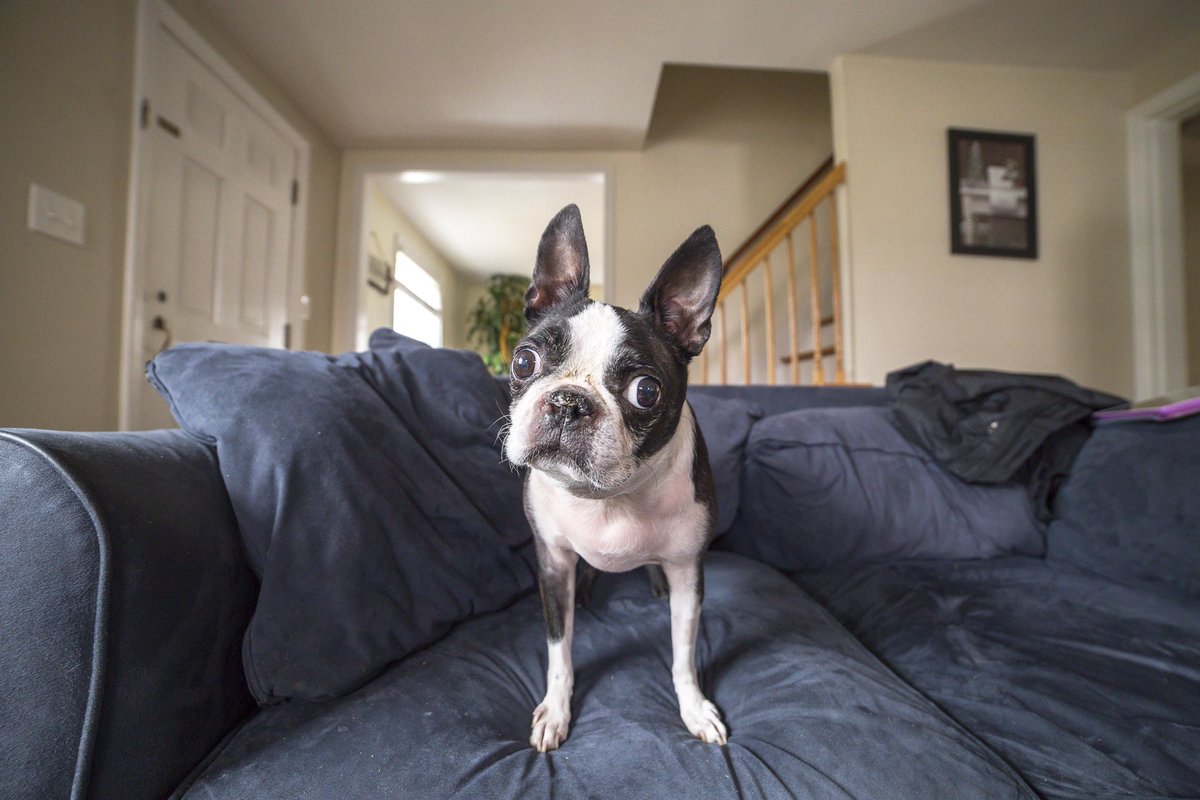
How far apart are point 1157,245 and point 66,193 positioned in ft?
22.9

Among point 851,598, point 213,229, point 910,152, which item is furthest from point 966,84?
point 213,229

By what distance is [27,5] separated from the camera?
2.18 m

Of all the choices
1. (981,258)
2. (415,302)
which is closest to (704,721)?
(981,258)

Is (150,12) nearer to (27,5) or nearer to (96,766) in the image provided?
(27,5)

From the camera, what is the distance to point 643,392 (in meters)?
0.94

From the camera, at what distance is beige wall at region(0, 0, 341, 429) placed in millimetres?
2158

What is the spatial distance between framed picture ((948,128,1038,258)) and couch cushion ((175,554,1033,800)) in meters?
4.08

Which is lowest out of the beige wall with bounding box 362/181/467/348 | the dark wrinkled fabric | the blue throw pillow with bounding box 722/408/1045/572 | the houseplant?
the blue throw pillow with bounding box 722/408/1045/572

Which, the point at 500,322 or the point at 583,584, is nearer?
the point at 583,584

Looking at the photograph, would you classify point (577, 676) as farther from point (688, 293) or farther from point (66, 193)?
point (66, 193)

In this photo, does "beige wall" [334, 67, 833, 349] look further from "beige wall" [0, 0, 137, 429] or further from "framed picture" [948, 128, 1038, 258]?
"beige wall" [0, 0, 137, 429]

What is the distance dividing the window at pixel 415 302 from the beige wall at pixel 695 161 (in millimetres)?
1946

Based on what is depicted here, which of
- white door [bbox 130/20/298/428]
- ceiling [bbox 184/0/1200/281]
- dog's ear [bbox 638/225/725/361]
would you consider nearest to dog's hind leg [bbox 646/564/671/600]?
dog's ear [bbox 638/225/725/361]

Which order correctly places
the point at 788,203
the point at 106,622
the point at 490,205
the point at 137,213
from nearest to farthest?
the point at 106,622 → the point at 137,213 → the point at 788,203 → the point at 490,205
